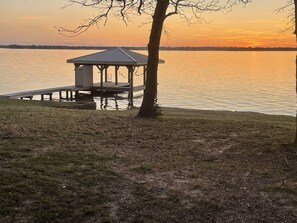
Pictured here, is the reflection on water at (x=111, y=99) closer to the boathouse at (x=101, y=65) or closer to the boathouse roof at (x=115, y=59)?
the boathouse at (x=101, y=65)

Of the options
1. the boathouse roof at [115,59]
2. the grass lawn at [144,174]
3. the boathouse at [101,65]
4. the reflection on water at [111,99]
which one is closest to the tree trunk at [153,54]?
the grass lawn at [144,174]

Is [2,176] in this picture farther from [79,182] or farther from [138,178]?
[138,178]

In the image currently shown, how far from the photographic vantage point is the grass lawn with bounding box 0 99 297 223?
203 inches

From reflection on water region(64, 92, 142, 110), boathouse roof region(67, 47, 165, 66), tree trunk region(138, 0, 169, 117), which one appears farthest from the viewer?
boathouse roof region(67, 47, 165, 66)

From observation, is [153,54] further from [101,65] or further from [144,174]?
[101,65]

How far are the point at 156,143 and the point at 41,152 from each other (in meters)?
2.59

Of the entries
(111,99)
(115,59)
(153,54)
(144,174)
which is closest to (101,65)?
(115,59)

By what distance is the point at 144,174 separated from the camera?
6.69m

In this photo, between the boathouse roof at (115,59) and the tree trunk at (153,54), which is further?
the boathouse roof at (115,59)

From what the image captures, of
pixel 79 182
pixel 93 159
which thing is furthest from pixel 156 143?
pixel 79 182

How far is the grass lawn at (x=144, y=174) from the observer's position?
5152mm

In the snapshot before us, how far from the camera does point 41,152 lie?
7.67 metres

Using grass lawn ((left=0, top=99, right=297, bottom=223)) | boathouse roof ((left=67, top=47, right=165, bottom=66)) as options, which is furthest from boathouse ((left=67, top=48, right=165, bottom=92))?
grass lawn ((left=0, top=99, right=297, bottom=223))

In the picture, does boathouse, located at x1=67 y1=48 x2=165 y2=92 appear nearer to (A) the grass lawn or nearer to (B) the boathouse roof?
(B) the boathouse roof
